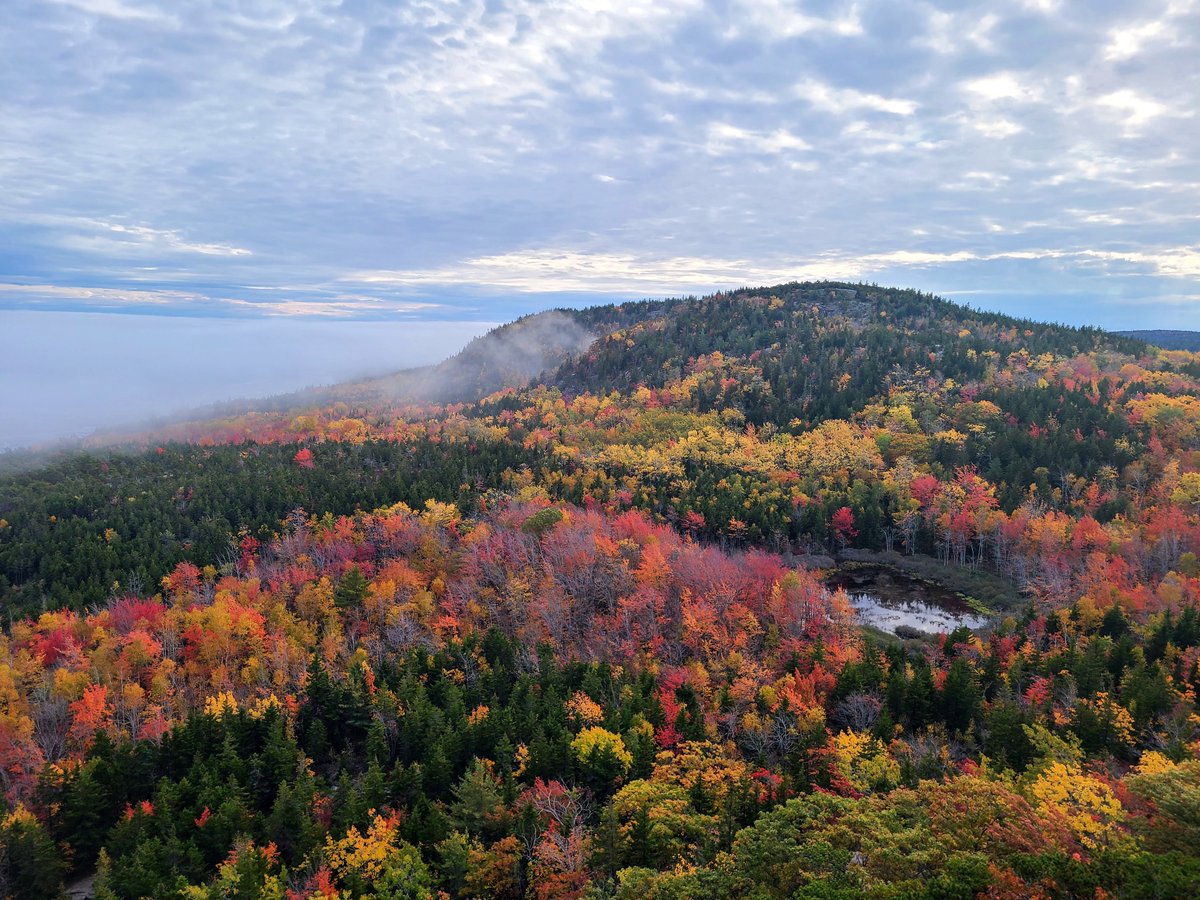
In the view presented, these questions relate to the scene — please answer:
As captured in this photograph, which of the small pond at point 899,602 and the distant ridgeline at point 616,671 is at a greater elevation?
the distant ridgeline at point 616,671

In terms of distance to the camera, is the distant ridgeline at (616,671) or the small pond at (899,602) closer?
the distant ridgeline at (616,671)

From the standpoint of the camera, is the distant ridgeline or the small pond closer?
the distant ridgeline

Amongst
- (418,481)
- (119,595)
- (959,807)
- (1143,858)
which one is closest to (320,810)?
(959,807)

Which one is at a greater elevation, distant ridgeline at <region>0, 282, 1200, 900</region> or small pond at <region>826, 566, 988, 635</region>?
distant ridgeline at <region>0, 282, 1200, 900</region>

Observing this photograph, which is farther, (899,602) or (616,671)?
(899,602)
